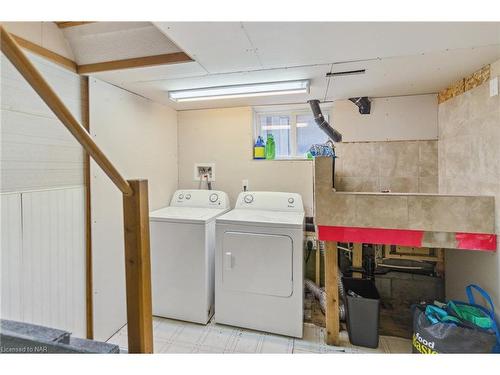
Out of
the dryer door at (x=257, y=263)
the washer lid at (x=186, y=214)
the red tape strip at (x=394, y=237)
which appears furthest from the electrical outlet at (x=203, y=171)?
the red tape strip at (x=394, y=237)

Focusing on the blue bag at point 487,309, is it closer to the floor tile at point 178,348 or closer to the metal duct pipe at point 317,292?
the metal duct pipe at point 317,292

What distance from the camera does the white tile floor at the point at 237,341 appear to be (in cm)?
200

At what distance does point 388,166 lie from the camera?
254cm

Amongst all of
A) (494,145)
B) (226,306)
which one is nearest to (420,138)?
(494,145)

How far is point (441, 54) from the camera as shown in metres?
1.57

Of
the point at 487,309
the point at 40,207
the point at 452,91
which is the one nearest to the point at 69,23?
the point at 40,207

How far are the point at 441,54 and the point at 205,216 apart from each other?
2136 millimetres

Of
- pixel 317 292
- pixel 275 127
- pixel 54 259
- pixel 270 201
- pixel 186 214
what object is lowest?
pixel 317 292

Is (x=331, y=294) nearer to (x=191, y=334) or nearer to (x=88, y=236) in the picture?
(x=191, y=334)

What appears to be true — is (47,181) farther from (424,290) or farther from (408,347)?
(424,290)

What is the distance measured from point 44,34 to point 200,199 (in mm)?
1853

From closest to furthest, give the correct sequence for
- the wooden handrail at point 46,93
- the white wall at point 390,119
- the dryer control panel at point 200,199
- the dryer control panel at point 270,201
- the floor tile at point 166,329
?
the wooden handrail at point 46,93
the floor tile at point 166,329
the white wall at point 390,119
the dryer control panel at point 270,201
the dryer control panel at point 200,199

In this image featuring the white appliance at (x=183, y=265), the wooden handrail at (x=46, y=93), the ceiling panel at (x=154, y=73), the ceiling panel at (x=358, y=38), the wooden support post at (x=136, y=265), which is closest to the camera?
the wooden handrail at (x=46, y=93)

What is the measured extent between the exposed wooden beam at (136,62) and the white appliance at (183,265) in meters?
1.27
